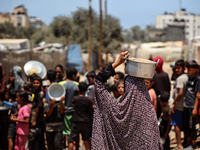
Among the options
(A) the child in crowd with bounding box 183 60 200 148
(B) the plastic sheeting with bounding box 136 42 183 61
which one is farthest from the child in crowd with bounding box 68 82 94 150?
(B) the plastic sheeting with bounding box 136 42 183 61

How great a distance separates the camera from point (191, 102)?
5.72 meters

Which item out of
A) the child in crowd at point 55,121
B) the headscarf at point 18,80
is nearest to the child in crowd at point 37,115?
the child in crowd at point 55,121

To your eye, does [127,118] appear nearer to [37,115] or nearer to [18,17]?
[37,115]

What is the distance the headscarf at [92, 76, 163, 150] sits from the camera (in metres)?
3.27

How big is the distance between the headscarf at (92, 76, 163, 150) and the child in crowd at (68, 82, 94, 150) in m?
2.16

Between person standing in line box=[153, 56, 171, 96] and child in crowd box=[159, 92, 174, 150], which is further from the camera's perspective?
person standing in line box=[153, 56, 171, 96]

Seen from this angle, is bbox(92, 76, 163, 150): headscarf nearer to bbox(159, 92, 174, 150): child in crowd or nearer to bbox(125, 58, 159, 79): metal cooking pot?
bbox(125, 58, 159, 79): metal cooking pot

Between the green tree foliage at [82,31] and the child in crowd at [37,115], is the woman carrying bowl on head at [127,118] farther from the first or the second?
the green tree foliage at [82,31]

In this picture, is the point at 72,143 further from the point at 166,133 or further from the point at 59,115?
the point at 166,133

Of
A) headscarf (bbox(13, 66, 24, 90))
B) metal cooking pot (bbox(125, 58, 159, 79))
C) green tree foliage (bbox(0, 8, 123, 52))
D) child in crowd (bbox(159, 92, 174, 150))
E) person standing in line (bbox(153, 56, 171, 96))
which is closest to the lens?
metal cooking pot (bbox(125, 58, 159, 79))

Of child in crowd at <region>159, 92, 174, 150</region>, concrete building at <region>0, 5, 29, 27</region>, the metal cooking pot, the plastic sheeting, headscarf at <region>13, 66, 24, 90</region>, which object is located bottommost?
the plastic sheeting

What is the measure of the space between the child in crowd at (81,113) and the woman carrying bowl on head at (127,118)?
2.15m

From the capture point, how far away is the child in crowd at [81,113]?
5.51 metres

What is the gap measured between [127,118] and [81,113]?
2.39m
